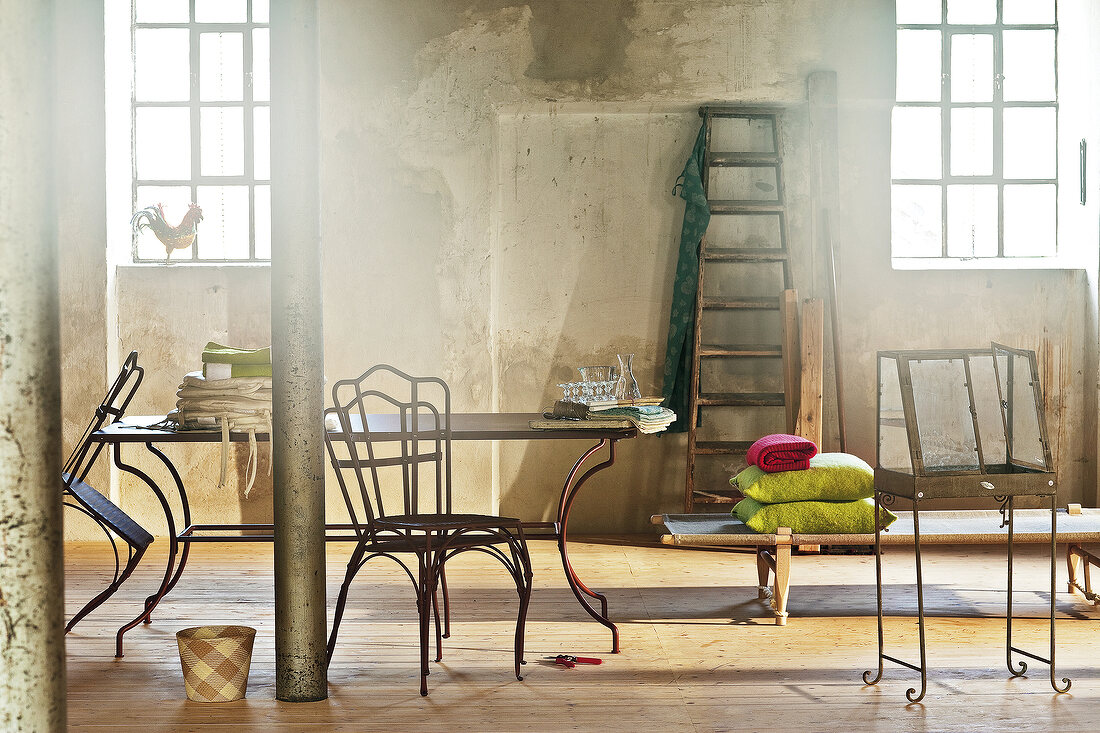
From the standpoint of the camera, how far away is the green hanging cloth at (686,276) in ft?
20.5

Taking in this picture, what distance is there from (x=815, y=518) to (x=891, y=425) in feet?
3.39

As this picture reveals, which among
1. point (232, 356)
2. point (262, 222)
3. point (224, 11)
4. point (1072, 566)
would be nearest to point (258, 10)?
point (224, 11)

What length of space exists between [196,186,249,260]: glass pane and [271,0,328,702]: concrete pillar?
3.42m

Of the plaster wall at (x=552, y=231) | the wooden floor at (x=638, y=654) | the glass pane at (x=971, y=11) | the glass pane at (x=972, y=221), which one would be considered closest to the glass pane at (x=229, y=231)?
the plaster wall at (x=552, y=231)

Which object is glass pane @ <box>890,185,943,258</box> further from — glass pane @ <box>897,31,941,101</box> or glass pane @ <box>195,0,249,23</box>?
glass pane @ <box>195,0,249,23</box>

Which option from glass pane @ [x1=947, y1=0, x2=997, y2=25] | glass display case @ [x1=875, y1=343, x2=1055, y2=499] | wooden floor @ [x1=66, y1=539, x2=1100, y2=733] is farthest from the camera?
glass pane @ [x1=947, y1=0, x2=997, y2=25]

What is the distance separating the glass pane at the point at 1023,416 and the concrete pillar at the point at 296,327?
2.26 m

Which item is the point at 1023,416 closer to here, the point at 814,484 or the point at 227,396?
the point at 814,484

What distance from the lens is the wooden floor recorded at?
3254 millimetres

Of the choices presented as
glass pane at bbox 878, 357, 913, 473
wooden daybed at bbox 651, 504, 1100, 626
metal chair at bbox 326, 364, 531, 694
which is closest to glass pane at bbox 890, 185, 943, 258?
wooden daybed at bbox 651, 504, 1100, 626

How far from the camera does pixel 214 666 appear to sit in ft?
11.1

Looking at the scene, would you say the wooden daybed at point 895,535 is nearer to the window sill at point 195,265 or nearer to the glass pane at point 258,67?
the window sill at point 195,265

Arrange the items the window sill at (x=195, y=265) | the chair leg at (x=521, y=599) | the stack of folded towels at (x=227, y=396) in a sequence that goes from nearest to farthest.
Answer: the chair leg at (x=521, y=599) → the stack of folded towels at (x=227, y=396) → the window sill at (x=195, y=265)

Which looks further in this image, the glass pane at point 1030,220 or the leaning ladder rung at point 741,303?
the glass pane at point 1030,220
